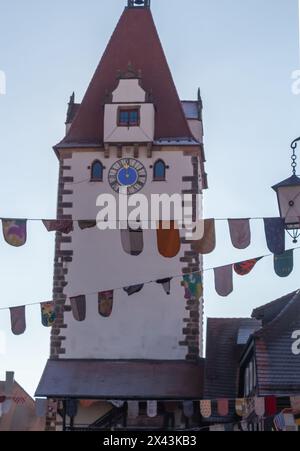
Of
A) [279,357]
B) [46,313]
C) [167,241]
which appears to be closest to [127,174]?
[46,313]

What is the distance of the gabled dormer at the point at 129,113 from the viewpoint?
1145 inches

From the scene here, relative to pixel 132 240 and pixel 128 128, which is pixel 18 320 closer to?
pixel 132 240

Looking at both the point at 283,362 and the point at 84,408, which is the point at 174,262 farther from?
the point at 283,362

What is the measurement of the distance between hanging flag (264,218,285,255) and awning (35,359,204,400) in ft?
27.5

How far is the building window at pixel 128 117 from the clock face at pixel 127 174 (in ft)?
3.75

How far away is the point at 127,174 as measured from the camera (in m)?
29.0

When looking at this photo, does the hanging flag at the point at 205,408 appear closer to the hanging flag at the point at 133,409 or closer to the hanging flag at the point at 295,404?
the hanging flag at the point at 133,409

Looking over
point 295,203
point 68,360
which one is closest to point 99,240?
point 68,360

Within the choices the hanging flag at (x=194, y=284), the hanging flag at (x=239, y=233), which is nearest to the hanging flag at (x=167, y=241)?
the hanging flag at (x=194, y=284)

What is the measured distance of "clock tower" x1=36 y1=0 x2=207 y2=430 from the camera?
2620 centimetres

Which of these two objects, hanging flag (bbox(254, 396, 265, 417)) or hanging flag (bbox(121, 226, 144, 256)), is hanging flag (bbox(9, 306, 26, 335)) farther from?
hanging flag (bbox(254, 396, 265, 417))

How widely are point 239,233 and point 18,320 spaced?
5766 mm

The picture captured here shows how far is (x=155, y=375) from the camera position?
26578 mm

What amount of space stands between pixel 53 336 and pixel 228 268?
892cm
